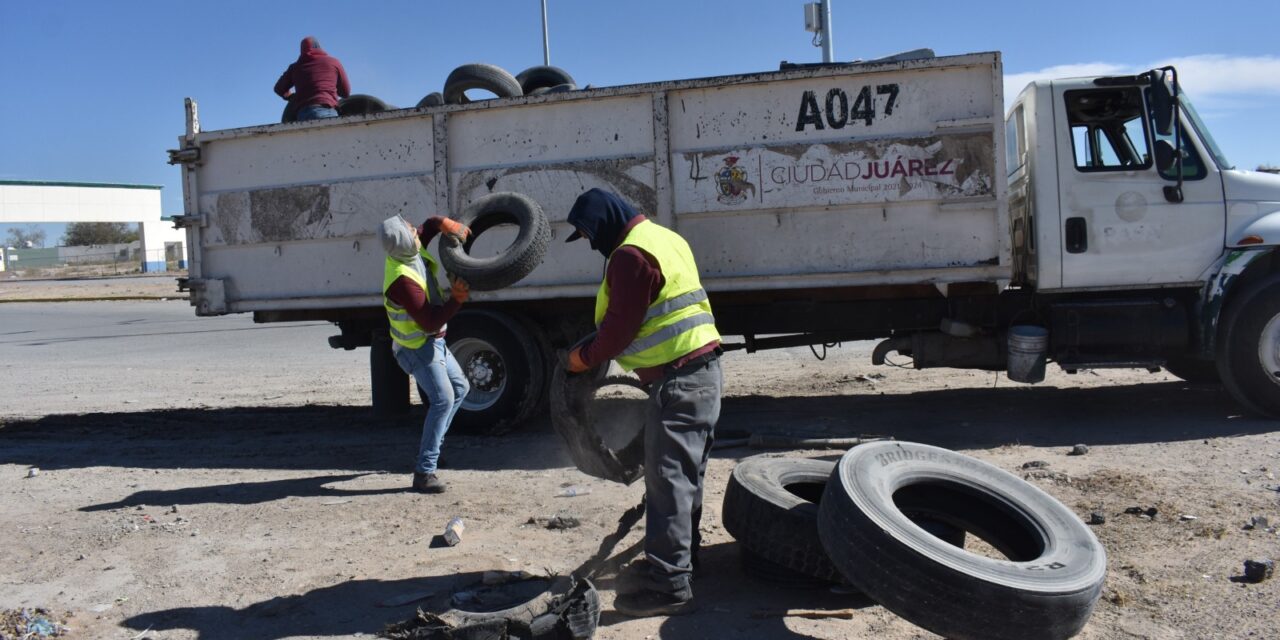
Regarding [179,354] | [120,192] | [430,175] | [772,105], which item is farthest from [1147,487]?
[120,192]

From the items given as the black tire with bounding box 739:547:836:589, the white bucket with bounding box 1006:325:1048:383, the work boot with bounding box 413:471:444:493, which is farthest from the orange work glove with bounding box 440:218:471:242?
the white bucket with bounding box 1006:325:1048:383

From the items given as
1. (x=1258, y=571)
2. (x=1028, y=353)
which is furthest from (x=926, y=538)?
(x=1028, y=353)

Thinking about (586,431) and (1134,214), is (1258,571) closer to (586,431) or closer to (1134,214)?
(586,431)

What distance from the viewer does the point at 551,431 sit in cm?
776

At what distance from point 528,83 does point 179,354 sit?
8.55m

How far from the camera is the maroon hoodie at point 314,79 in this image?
8203mm

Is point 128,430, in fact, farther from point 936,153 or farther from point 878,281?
point 936,153

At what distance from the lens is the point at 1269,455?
6051 mm

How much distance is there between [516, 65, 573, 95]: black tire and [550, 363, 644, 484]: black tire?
15.0 ft

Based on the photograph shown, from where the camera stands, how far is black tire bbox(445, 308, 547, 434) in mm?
7574

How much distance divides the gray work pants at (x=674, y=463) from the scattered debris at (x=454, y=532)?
1.34m

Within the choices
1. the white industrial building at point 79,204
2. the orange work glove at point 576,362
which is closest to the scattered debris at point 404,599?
the orange work glove at point 576,362

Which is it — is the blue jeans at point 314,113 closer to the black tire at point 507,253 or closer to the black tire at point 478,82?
the black tire at point 478,82

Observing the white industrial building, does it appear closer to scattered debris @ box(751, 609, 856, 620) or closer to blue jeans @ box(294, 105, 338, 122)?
blue jeans @ box(294, 105, 338, 122)
